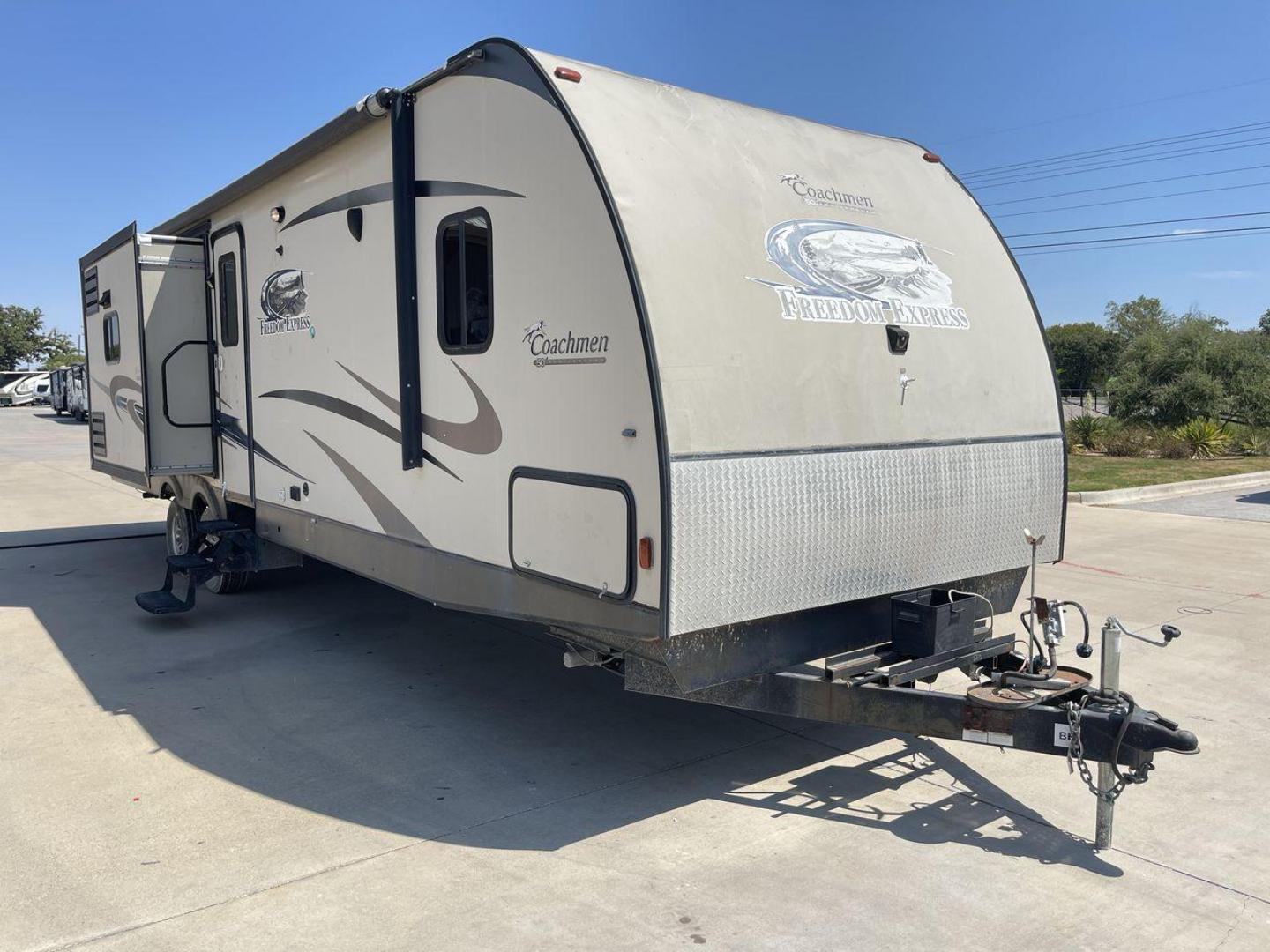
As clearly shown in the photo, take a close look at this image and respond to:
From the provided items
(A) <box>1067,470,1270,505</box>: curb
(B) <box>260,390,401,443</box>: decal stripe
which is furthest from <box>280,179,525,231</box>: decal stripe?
(A) <box>1067,470,1270,505</box>: curb

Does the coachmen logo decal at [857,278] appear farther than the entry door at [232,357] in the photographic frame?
No

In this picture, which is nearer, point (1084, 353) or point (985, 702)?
point (985, 702)

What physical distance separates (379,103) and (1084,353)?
239 ft

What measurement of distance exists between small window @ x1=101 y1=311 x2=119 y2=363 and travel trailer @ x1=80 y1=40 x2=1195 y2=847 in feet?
13.4

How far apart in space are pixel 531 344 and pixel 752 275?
1.00m

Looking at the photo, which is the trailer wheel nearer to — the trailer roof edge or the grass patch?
the trailer roof edge

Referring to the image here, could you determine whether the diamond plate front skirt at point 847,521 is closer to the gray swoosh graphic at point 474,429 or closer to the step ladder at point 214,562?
the gray swoosh graphic at point 474,429

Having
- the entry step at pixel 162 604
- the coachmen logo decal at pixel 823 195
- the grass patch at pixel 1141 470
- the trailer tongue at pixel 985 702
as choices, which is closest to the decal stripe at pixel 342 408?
the trailer tongue at pixel 985 702

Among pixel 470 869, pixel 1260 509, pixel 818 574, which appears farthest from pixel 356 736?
pixel 1260 509

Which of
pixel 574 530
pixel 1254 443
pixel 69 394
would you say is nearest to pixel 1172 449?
pixel 1254 443

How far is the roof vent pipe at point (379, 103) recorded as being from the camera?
5230 mm

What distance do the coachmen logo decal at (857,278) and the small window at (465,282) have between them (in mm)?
1314

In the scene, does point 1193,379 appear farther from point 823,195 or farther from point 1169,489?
point 823,195

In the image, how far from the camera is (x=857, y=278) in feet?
15.4
